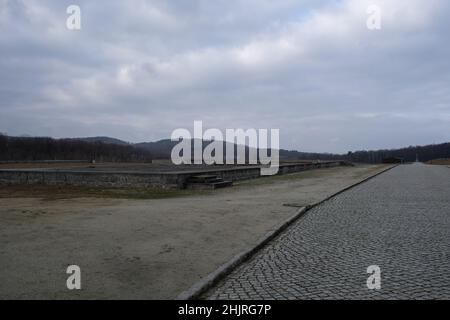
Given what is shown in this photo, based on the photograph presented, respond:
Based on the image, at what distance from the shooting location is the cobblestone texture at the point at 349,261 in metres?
4.57

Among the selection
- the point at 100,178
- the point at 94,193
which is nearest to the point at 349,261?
the point at 94,193

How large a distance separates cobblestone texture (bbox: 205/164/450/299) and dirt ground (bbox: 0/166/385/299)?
59 centimetres

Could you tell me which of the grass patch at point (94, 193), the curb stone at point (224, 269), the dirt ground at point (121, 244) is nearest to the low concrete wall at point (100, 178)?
the grass patch at point (94, 193)

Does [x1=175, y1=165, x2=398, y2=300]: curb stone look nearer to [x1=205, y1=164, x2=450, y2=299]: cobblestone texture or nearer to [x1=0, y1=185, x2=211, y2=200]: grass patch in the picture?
[x1=205, y1=164, x2=450, y2=299]: cobblestone texture

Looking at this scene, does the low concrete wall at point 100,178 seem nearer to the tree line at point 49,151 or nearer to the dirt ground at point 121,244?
the dirt ground at point 121,244

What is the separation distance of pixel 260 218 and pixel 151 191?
8408mm

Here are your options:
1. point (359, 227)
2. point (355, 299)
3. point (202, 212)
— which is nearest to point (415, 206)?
point (359, 227)

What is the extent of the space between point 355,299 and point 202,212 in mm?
6839

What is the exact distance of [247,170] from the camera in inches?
1052

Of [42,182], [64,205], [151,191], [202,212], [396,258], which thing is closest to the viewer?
[396,258]

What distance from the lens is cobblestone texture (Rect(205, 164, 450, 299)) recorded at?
15.0 ft
